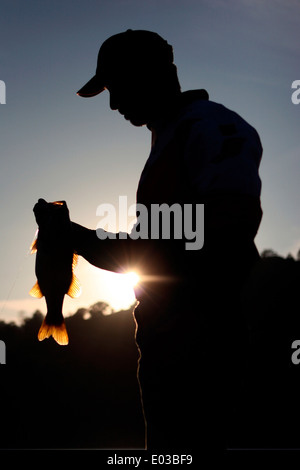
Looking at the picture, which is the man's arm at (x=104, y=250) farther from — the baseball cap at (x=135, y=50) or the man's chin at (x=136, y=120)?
the baseball cap at (x=135, y=50)

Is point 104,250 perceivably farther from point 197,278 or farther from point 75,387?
point 75,387

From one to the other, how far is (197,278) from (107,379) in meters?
65.8

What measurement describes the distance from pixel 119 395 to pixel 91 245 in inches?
2449

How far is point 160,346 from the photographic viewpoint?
6.86 ft

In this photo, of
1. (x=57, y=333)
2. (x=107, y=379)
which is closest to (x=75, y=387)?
(x=107, y=379)

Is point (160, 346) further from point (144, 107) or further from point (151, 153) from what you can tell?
point (144, 107)

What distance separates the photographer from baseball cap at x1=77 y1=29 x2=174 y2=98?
2412 millimetres

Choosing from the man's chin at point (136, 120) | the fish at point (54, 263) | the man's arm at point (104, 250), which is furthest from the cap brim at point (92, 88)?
the man's arm at point (104, 250)

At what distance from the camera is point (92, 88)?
283cm

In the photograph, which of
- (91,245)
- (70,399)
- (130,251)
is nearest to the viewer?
(130,251)

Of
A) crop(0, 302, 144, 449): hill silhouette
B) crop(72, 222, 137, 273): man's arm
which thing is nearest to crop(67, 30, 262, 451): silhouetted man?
crop(72, 222, 137, 273): man's arm
